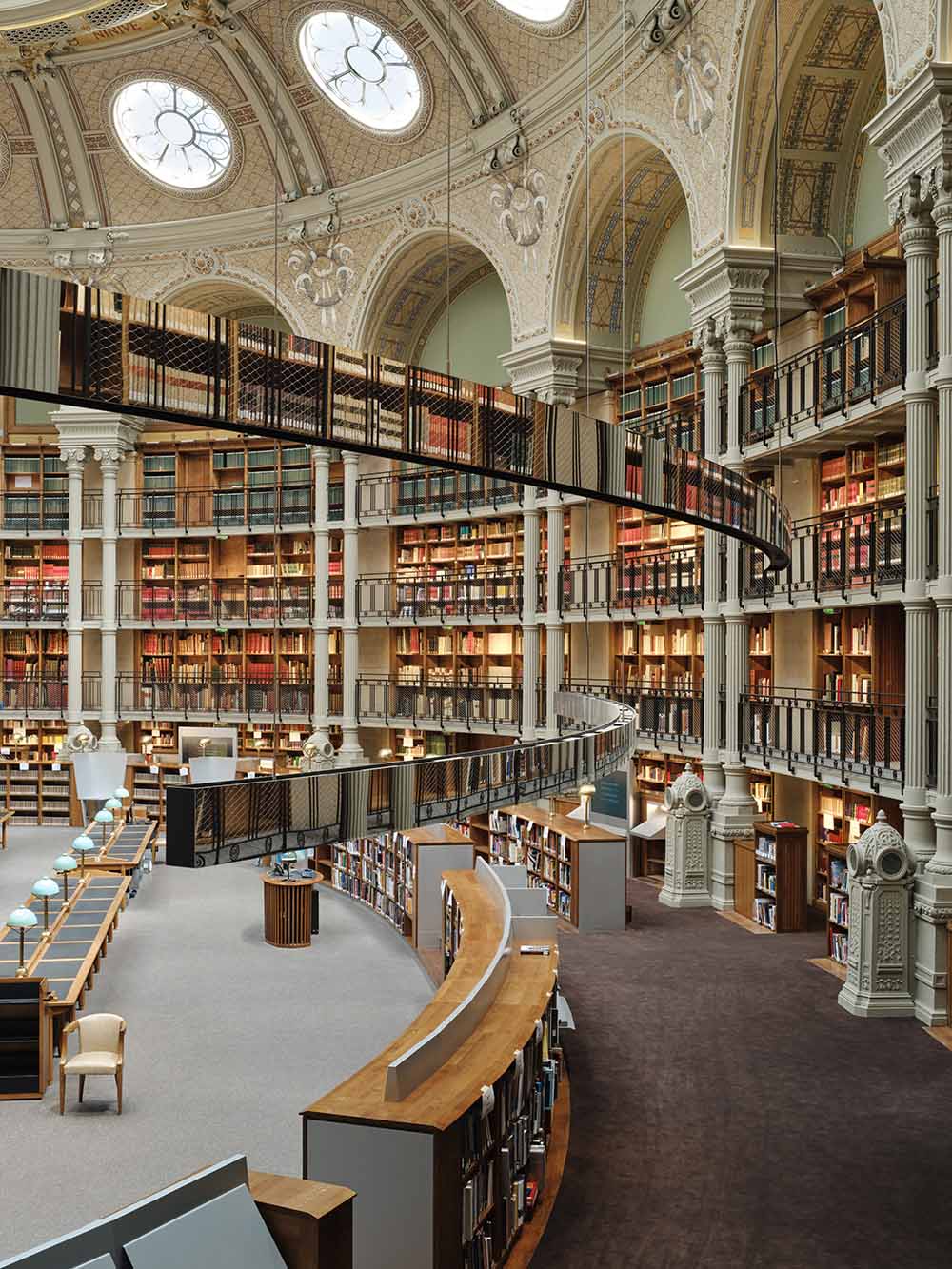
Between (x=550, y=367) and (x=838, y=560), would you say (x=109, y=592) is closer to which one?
(x=550, y=367)

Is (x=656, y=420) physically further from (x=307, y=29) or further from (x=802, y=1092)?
(x=802, y=1092)

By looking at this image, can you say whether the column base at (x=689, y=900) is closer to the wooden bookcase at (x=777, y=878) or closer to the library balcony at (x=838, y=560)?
the wooden bookcase at (x=777, y=878)

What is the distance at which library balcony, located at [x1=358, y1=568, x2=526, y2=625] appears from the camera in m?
19.4

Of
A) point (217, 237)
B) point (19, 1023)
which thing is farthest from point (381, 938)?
point (217, 237)

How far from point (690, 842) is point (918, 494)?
600 cm

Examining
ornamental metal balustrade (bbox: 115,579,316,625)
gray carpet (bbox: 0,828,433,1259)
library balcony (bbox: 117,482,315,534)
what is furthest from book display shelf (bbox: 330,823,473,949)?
A: library balcony (bbox: 117,482,315,534)

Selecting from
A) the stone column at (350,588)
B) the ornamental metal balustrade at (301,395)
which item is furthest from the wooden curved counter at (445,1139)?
the stone column at (350,588)

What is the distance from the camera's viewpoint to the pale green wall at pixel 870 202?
13557 millimetres

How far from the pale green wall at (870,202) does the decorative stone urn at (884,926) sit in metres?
7.39

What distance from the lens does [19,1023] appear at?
9.77 metres

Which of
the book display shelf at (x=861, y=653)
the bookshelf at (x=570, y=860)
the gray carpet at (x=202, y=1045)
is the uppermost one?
the book display shelf at (x=861, y=653)

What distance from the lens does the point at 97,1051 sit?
9508mm

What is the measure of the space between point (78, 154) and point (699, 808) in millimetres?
16319

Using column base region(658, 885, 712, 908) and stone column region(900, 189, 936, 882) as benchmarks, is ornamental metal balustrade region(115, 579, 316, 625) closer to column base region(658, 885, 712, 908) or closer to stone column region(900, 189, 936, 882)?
Result: column base region(658, 885, 712, 908)
